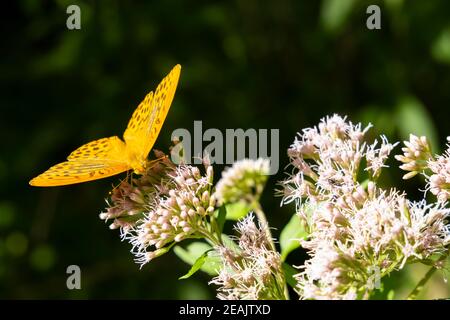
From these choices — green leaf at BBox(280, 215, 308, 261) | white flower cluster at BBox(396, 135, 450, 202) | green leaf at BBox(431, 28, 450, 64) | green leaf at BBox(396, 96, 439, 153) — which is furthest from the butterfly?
green leaf at BBox(431, 28, 450, 64)

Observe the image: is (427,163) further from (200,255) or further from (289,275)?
(200,255)

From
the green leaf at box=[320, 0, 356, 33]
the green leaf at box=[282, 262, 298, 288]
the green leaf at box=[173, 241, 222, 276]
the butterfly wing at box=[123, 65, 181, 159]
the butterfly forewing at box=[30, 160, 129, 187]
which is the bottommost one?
the green leaf at box=[282, 262, 298, 288]

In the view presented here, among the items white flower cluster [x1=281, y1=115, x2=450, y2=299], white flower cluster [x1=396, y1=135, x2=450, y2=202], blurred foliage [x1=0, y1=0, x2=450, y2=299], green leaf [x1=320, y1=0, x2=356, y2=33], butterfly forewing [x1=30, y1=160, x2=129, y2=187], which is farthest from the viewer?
blurred foliage [x1=0, y1=0, x2=450, y2=299]

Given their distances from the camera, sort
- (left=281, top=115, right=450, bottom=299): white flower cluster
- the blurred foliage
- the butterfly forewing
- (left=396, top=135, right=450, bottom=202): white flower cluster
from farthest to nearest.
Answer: the blurred foliage < the butterfly forewing < (left=396, top=135, right=450, bottom=202): white flower cluster < (left=281, top=115, right=450, bottom=299): white flower cluster

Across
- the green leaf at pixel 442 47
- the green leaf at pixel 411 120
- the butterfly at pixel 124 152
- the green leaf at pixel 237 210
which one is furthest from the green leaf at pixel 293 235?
the green leaf at pixel 442 47

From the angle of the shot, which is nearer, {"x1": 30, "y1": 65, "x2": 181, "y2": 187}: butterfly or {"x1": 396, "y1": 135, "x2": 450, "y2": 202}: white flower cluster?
{"x1": 396, "y1": 135, "x2": 450, "y2": 202}: white flower cluster

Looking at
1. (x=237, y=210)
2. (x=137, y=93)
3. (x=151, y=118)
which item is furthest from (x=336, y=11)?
(x=237, y=210)

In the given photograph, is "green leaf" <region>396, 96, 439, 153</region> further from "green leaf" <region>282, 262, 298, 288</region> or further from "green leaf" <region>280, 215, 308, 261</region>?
"green leaf" <region>282, 262, 298, 288</region>
